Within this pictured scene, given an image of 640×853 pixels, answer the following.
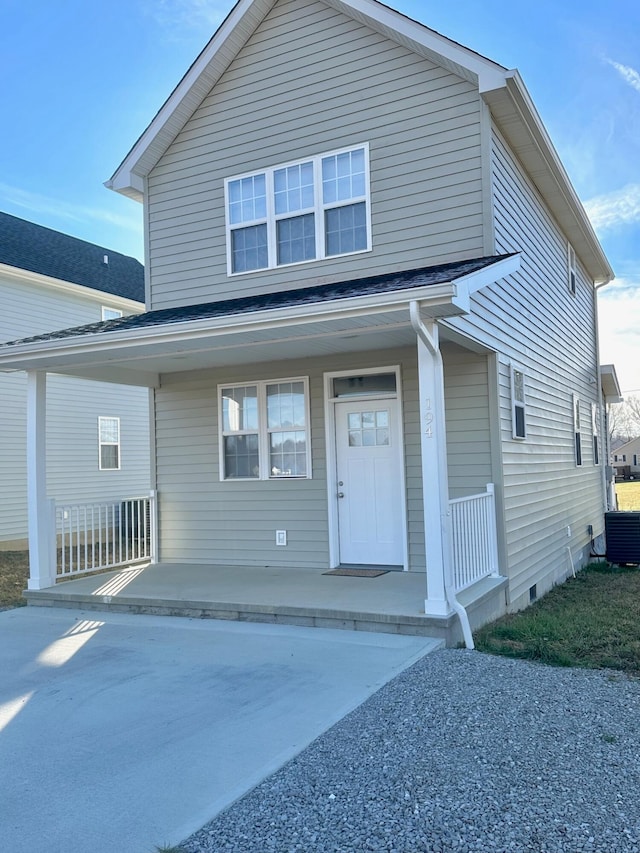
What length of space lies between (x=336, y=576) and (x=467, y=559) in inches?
71.5

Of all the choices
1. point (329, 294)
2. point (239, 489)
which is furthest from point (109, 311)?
point (329, 294)

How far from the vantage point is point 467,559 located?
6414mm

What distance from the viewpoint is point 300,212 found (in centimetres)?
846

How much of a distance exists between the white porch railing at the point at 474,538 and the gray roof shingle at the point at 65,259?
11.1m

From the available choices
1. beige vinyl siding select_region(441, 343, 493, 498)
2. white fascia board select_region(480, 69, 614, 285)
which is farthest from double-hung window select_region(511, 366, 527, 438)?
white fascia board select_region(480, 69, 614, 285)

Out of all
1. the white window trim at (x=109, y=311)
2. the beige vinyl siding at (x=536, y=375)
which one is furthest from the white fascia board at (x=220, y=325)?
the white window trim at (x=109, y=311)

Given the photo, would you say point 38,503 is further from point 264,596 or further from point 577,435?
point 577,435

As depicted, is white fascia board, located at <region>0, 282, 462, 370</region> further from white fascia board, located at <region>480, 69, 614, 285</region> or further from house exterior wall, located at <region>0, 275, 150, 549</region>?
house exterior wall, located at <region>0, 275, 150, 549</region>

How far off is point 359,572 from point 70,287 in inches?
415

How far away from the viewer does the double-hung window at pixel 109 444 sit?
1648 centimetres

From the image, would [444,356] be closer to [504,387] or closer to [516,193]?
[504,387]

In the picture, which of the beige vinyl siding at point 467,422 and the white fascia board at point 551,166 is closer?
the white fascia board at point 551,166

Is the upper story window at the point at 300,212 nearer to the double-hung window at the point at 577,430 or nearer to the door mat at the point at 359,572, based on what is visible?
the door mat at the point at 359,572

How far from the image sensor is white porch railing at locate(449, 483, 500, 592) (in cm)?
617
